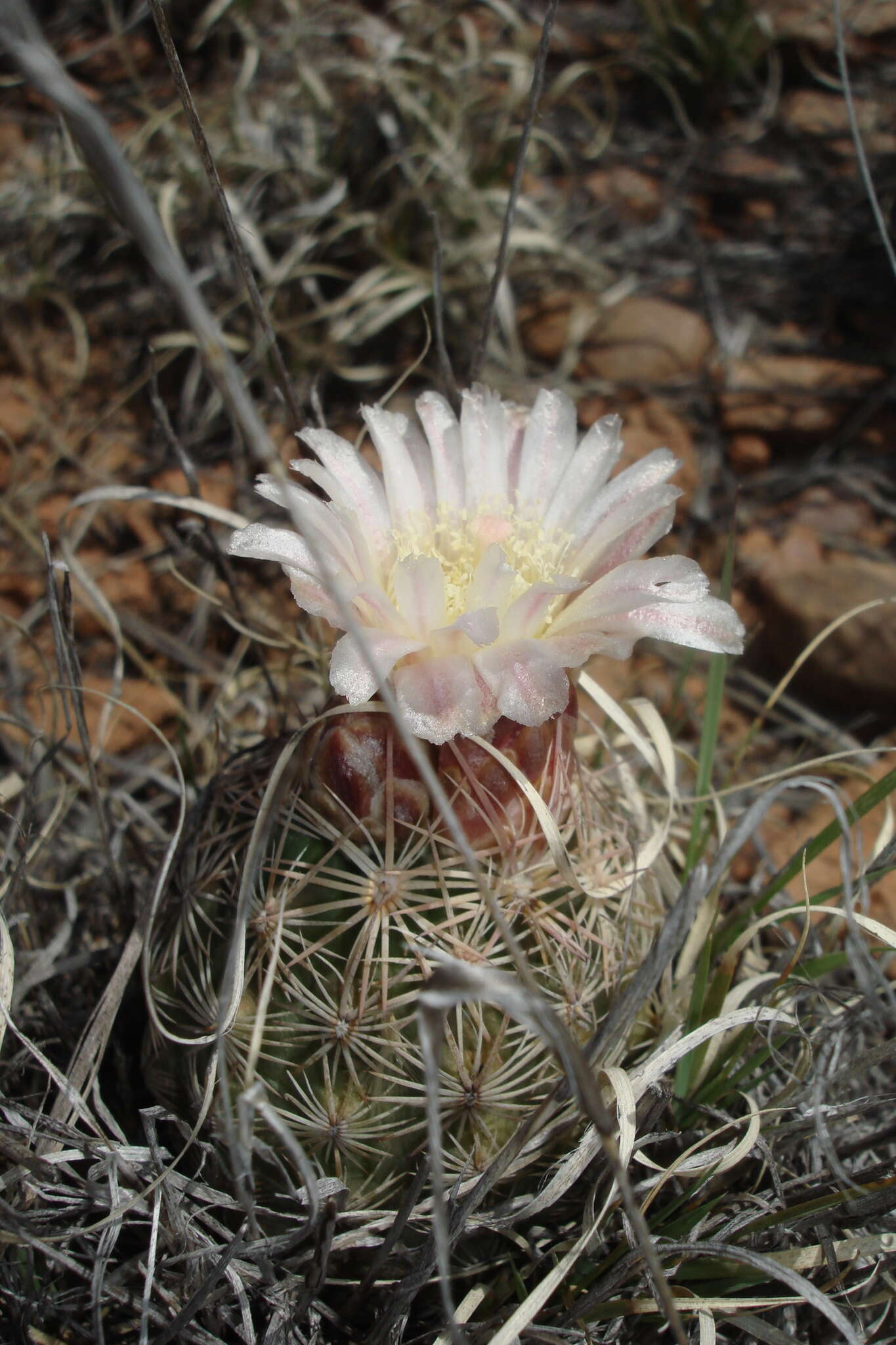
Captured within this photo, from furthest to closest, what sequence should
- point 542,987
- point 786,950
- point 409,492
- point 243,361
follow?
point 243,361, point 786,950, point 409,492, point 542,987

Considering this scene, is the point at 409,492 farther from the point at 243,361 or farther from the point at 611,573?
the point at 243,361

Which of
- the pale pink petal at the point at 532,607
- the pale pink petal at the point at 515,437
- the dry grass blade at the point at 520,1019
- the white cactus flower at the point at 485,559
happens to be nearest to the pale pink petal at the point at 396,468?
the white cactus flower at the point at 485,559

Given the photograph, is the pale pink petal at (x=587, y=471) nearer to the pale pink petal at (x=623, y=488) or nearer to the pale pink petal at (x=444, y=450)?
the pale pink petal at (x=623, y=488)

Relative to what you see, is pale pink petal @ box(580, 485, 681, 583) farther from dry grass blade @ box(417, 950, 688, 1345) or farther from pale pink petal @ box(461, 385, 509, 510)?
dry grass blade @ box(417, 950, 688, 1345)

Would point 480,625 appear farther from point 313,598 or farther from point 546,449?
point 546,449

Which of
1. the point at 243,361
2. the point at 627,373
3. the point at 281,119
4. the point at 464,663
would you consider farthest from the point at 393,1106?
the point at 281,119
